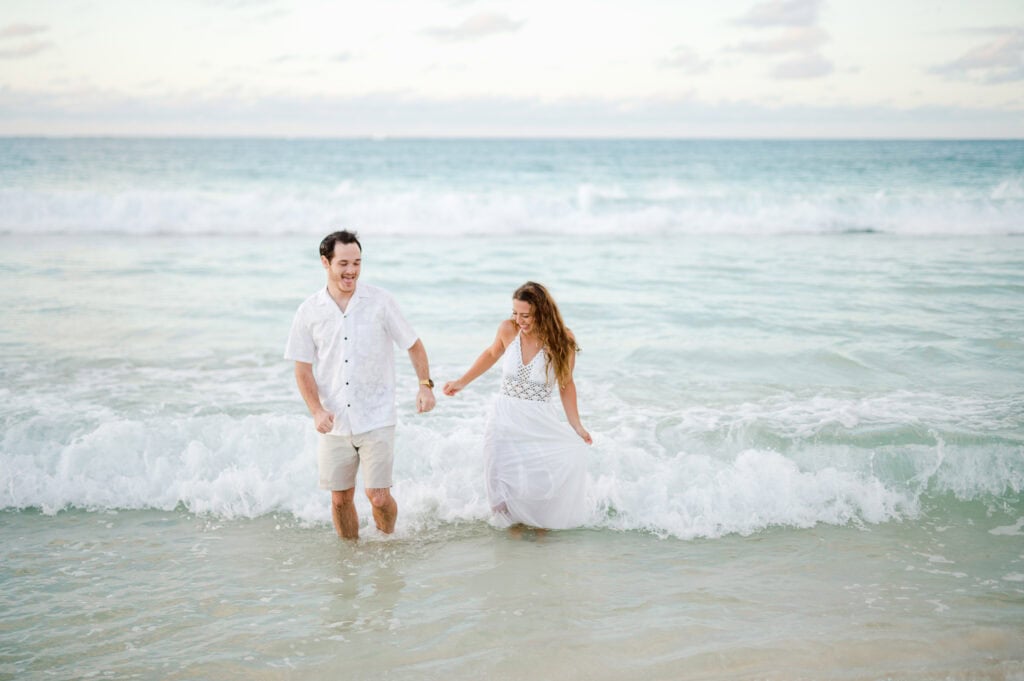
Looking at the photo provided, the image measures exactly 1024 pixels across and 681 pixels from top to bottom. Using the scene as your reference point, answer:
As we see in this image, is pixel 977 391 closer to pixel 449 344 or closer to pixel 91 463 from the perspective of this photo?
pixel 449 344

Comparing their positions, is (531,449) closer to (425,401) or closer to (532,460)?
(532,460)

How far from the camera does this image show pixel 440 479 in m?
6.31

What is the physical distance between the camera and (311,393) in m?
4.89

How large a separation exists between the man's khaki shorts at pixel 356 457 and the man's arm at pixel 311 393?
20 centimetres

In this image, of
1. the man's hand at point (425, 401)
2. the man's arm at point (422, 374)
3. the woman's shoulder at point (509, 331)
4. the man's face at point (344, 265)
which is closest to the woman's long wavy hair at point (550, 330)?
the woman's shoulder at point (509, 331)

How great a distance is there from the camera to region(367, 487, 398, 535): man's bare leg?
515 centimetres

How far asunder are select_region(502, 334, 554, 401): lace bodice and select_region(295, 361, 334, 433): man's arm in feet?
4.04

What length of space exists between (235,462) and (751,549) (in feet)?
13.2

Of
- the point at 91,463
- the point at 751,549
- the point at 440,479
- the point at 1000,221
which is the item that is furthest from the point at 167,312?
the point at 1000,221

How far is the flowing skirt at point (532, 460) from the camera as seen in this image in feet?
17.7

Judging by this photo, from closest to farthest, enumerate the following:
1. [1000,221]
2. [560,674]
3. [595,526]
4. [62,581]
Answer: [560,674] < [62,581] < [595,526] < [1000,221]

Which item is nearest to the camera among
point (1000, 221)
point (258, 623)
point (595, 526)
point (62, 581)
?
point (258, 623)

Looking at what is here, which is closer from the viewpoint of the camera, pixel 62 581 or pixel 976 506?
pixel 62 581

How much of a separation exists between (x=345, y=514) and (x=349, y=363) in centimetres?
107
